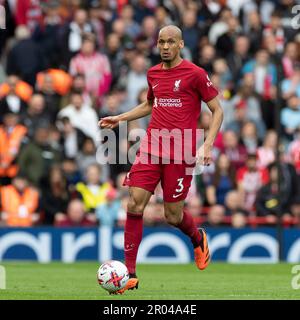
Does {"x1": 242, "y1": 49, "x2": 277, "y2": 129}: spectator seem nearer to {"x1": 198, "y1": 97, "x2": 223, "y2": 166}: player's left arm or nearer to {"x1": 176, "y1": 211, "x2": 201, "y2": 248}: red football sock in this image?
{"x1": 176, "y1": 211, "x2": 201, "y2": 248}: red football sock

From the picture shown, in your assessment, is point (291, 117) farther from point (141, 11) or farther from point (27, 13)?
point (27, 13)

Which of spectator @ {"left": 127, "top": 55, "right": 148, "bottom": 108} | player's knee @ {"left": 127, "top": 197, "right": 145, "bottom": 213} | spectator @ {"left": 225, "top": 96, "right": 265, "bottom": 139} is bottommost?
player's knee @ {"left": 127, "top": 197, "right": 145, "bottom": 213}

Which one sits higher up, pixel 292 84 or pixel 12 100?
pixel 292 84

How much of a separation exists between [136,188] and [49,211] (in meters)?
7.26

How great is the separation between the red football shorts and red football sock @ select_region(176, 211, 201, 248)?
0.45 meters

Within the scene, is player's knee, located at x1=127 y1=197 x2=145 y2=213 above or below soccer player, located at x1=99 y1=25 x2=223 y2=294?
below

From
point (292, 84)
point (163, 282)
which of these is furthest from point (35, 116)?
point (163, 282)

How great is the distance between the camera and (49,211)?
19469 millimetres

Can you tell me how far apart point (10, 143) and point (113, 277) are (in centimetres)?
820

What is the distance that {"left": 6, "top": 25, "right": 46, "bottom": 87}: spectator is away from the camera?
21625mm

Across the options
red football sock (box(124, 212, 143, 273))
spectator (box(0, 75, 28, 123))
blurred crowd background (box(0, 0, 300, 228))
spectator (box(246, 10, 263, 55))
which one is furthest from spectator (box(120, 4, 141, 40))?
red football sock (box(124, 212, 143, 273))

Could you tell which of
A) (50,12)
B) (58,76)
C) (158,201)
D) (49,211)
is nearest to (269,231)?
(158,201)

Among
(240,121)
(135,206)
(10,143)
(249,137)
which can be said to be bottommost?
(135,206)

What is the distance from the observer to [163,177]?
41.7 ft
